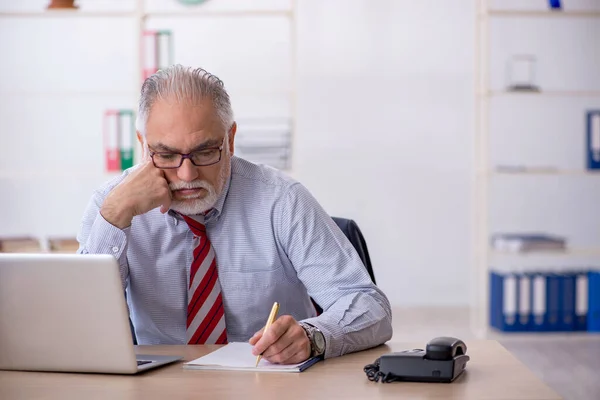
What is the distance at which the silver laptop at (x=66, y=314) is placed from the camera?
146cm

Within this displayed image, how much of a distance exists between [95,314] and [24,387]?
165 mm

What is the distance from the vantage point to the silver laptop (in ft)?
4.80

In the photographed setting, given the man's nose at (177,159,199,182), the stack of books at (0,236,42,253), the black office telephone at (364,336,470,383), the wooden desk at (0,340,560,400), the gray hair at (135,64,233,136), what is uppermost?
the gray hair at (135,64,233,136)

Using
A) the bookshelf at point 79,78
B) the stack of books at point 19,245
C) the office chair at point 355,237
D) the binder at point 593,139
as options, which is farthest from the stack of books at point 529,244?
the office chair at point 355,237

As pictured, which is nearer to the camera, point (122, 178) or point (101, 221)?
point (101, 221)

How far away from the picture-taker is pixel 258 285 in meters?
2.06

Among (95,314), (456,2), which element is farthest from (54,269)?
(456,2)

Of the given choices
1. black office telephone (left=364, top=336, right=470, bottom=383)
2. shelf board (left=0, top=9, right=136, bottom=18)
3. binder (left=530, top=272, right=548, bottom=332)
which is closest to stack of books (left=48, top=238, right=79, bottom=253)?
shelf board (left=0, top=9, right=136, bottom=18)

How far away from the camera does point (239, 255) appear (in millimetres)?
2055

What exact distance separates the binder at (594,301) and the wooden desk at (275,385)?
3546 millimetres

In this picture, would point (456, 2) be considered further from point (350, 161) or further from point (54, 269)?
point (54, 269)

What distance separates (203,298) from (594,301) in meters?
3.49

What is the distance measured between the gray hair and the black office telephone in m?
0.78

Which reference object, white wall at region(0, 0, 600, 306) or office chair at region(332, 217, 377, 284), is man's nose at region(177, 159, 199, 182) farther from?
white wall at region(0, 0, 600, 306)
